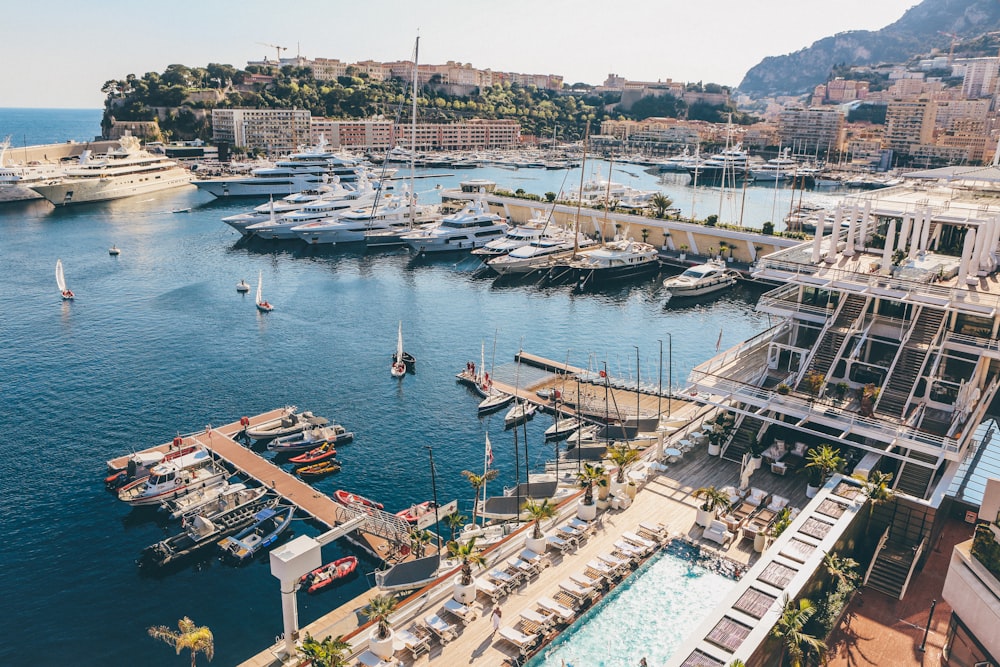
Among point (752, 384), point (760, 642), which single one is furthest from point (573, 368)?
point (760, 642)

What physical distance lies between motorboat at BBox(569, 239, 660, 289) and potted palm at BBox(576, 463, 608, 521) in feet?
174

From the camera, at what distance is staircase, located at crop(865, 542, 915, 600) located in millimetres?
22625

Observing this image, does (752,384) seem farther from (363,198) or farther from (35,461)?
(363,198)

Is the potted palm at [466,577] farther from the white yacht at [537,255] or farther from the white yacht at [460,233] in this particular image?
the white yacht at [460,233]

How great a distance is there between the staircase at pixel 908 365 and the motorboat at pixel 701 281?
44307 mm

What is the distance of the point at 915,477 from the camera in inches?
1025

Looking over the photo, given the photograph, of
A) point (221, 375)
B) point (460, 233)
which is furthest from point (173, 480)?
point (460, 233)

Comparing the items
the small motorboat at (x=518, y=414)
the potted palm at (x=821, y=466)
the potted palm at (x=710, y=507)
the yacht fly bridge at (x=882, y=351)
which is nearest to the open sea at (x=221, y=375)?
the small motorboat at (x=518, y=414)

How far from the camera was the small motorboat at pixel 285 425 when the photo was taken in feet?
140

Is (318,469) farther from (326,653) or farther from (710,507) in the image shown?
(710,507)

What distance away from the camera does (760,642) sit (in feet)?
56.8

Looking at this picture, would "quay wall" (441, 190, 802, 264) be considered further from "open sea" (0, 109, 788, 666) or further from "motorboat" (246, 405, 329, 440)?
"motorboat" (246, 405, 329, 440)

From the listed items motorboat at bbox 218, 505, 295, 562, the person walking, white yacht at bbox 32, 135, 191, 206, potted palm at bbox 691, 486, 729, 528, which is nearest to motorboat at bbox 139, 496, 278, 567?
motorboat at bbox 218, 505, 295, 562

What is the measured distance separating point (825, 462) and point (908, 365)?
266 inches
